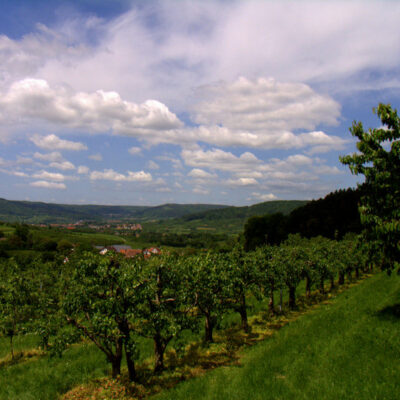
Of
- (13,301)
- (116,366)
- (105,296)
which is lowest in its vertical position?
(116,366)

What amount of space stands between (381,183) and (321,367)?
421 inches

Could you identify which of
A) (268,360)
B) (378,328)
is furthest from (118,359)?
(378,328)

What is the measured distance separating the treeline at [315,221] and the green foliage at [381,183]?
80.0 metres

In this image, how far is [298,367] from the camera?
15047 millimetres

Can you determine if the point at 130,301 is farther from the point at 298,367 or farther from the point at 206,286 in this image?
the point at 298,367

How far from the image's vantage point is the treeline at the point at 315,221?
98.6 m

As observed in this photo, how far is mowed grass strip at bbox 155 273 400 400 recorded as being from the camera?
484 inches

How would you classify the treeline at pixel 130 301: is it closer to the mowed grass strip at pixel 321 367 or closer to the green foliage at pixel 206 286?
the green foliage at pixel 206 286

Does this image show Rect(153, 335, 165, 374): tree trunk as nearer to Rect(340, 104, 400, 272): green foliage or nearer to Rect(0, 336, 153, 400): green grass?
Rect(0, 336, 153, 400): green grass

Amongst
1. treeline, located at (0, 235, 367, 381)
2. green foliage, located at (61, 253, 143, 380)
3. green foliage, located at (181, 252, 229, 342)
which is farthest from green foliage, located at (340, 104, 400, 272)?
green foliage, located at (61, 253, 143, 380)

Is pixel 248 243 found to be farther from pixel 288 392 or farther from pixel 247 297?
pixel 288 392

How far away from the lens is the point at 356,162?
1769 centimetres

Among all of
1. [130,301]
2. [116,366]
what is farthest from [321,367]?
[116,366]

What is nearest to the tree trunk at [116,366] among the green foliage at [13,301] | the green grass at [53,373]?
the green grass at [53,373]
